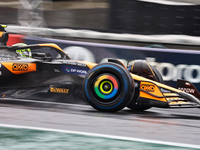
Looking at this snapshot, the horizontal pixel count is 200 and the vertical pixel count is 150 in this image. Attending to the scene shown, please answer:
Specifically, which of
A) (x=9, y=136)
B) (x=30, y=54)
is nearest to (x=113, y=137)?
(x=9, y=136)

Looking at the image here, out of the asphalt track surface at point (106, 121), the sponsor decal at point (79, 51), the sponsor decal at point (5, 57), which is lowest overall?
the asphalt track surface at point (106, 121)

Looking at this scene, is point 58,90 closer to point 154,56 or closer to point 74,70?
point 74,70

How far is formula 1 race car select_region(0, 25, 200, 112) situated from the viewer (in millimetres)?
4578

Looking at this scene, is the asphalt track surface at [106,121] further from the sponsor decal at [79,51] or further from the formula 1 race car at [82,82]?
the sponsor decal at [79,51]

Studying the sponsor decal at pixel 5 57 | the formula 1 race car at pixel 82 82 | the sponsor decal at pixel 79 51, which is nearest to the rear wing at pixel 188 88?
the formula 1 race car at pixel 82 82

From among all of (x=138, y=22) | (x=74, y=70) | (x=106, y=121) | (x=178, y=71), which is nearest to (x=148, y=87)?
(x=106, y=121)

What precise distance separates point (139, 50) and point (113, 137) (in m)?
4.12

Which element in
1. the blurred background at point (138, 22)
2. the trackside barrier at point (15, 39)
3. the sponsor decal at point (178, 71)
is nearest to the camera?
the trackside barrier at point (15, 39)

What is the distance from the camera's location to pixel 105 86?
15.3ft

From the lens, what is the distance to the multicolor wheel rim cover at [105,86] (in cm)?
460

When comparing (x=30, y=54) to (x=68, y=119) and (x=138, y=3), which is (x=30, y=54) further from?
(x=138, y=3)

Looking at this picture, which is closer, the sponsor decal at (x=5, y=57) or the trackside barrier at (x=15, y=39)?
the sponsor decal at (x=5, y=57)

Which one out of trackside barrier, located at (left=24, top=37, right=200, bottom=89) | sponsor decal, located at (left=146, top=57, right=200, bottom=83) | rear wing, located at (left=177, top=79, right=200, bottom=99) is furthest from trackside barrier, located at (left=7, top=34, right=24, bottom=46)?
rear wing, located at (left=177, top=79, right=200, bottom=99)

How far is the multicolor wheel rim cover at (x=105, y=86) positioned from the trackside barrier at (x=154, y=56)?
2.43m
